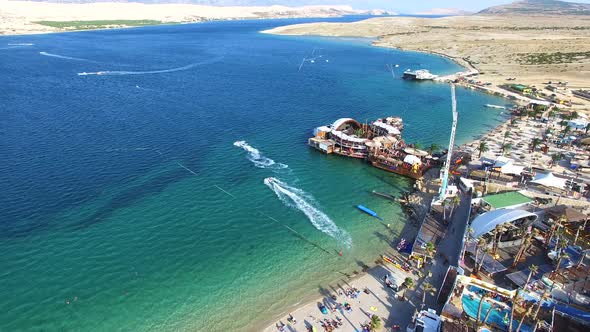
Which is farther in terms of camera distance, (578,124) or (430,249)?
(578,124)

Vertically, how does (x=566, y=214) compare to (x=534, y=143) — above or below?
below

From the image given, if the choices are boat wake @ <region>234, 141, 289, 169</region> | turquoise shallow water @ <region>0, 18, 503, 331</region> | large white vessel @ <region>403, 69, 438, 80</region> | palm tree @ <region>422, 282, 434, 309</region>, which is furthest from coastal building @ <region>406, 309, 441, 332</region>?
large white vessel @ <region>403, 69, 438, 80</region>

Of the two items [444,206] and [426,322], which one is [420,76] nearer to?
[444,206]

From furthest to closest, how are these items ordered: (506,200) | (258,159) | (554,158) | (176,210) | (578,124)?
(578,124)
(258,159)
(554,158)
(176,210)
(506,200)

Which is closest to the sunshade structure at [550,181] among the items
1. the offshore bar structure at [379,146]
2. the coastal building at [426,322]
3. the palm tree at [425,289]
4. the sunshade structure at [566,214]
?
the sunshade structure at [566,214]

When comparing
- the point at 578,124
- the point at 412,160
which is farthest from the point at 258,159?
the point at 578,124

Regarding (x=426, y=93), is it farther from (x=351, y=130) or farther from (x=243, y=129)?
(x=243, y=129)

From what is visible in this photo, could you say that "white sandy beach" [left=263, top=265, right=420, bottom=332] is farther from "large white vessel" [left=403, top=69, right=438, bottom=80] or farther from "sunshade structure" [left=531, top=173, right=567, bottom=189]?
"large white vessel" [left=403, top=69, right=438, bottom=80]
